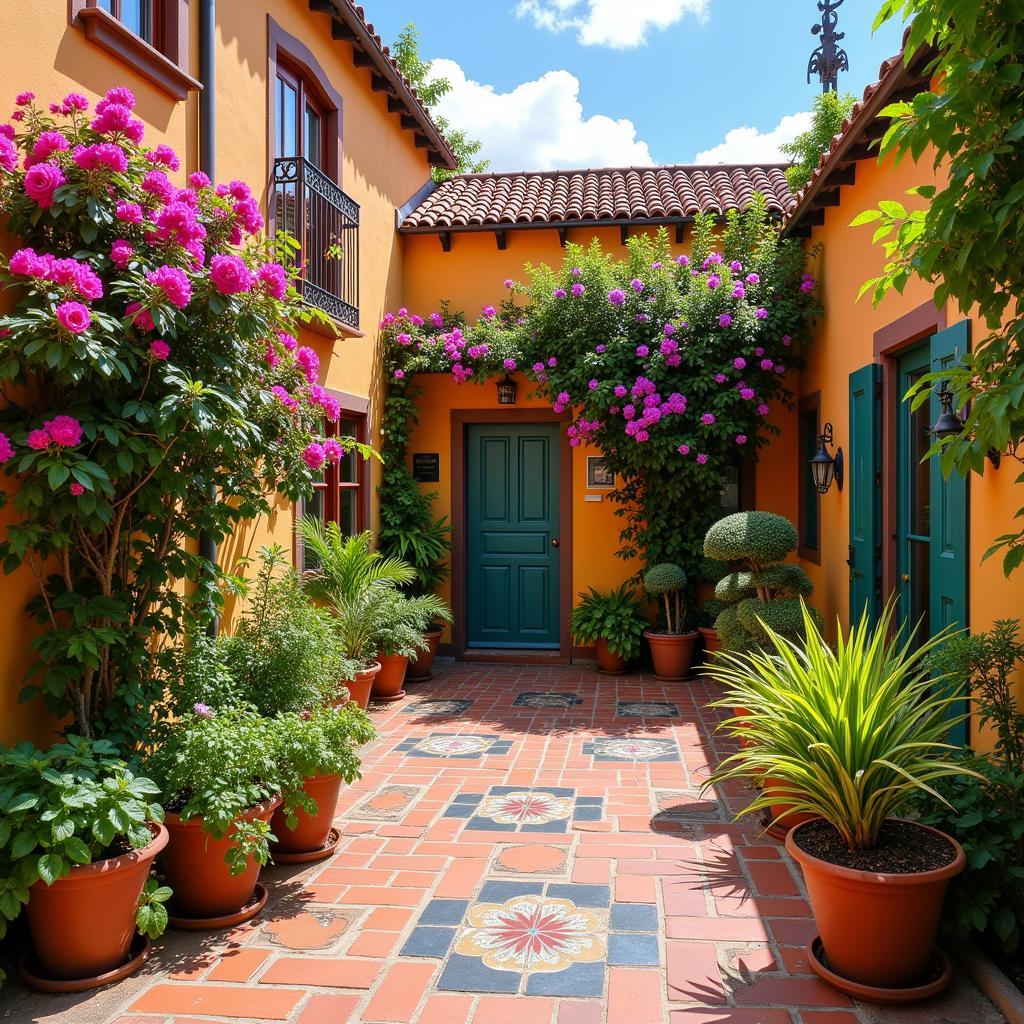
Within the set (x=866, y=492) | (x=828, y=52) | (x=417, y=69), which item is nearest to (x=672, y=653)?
(x=866, y=492)

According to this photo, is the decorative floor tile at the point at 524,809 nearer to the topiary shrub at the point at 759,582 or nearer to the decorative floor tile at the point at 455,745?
the decorative floor tile at the point at 455,745

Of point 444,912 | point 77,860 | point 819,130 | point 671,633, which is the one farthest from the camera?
point 819,130

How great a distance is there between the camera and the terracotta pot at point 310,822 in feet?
13.3

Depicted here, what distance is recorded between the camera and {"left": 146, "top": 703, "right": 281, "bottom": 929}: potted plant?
3.33 meters

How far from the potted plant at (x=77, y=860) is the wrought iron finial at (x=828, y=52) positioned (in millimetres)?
12601

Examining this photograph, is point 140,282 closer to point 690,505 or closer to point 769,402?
point 690,505

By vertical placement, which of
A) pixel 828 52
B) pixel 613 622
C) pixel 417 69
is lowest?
pixel 613 622

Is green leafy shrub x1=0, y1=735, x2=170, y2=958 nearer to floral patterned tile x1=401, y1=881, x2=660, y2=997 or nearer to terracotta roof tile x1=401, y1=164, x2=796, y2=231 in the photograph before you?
floral patterned tile x1=401, y1=881, x2=660, y2=997

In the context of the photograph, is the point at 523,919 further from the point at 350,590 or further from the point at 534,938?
the point at 350,590

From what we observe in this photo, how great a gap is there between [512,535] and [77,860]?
6.71 meters

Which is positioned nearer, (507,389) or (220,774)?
(220,774)

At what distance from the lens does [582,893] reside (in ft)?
12.2

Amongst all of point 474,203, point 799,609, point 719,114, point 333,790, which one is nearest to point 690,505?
point 799,609

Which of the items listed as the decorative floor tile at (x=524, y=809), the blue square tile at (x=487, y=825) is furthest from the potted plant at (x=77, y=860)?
the decorative floor tile at (x=524, y=809)
